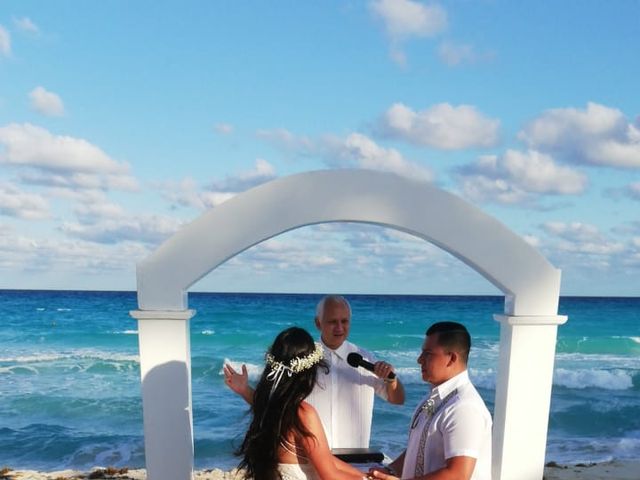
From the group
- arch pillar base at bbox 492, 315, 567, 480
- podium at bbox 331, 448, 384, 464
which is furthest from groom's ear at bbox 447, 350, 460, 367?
arch pillar base at bbox 492, 315, 567, 480

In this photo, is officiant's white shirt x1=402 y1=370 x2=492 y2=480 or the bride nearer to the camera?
officiant's white shirt x1=402 y1=370 x2=492 y2=480

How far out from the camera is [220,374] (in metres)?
15.1

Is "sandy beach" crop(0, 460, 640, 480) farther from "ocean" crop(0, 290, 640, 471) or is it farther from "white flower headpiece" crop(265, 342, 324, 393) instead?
"white flower headpiece" crop(265, 342, 324, 393)

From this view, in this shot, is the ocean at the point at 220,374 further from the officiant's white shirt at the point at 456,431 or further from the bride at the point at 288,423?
the officiant's white shirt at the point at 456,431

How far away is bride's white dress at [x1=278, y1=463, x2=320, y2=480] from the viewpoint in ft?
7.91

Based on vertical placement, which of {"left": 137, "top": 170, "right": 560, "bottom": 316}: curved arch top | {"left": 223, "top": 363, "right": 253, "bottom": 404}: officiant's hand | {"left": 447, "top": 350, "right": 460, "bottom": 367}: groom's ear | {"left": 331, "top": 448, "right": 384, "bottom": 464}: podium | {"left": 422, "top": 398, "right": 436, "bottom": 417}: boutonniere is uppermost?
{"left": 137, "top": 170, "right": 560, "bottom": 316}: curved arch top

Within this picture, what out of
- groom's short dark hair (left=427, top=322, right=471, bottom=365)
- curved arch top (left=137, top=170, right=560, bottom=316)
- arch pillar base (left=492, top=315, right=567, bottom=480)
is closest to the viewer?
groom's short dark hair (left=427, top=322, right=471, bottom=365)

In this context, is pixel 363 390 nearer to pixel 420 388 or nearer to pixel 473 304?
pixel 420 388

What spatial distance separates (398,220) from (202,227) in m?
1.22

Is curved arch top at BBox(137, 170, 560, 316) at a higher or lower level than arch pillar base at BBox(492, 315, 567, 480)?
higher

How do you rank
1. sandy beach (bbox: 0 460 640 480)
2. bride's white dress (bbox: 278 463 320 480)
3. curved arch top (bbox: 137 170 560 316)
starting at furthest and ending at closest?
sandy beach (bbox: 0 460 640 480) < curved arch top (bbox: 137 170 560 316) < bride's white dress (bbox: 278 463 320 480)

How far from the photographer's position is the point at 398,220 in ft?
11.8

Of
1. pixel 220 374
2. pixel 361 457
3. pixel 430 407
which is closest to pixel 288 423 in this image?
pixel 430 407

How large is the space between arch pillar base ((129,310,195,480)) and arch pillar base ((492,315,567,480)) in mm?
2047
